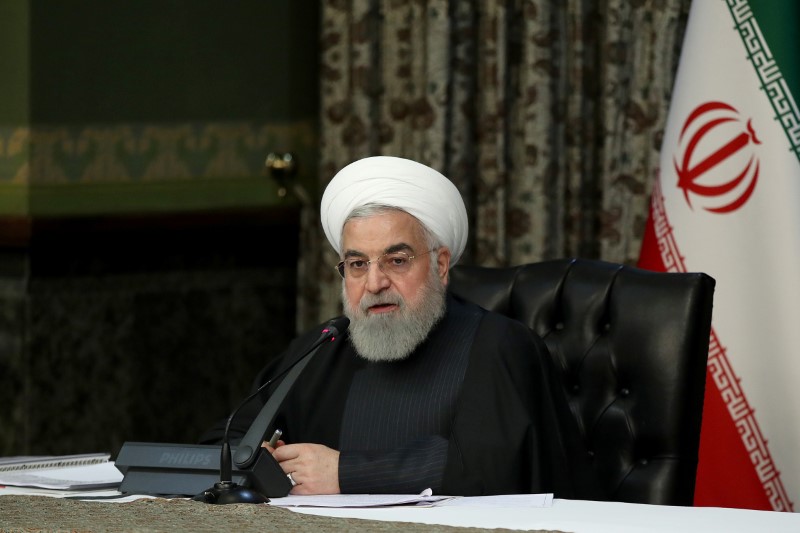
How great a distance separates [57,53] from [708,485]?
99.5 inches

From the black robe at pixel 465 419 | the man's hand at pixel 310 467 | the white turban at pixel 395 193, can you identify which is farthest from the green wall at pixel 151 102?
the man's hand at pixel 310 467

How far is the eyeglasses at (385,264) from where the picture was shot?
2.77 m

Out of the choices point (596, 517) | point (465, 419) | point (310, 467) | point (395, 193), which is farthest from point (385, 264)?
point (596, 517)

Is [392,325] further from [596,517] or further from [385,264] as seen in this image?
[596,517]

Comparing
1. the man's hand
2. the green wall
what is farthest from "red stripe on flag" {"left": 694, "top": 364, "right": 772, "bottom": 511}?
the green wall

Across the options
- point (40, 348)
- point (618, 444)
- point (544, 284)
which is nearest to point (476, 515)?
point (618, 444)

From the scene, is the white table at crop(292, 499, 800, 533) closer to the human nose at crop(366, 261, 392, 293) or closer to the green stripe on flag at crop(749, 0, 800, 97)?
the human nose at crop(366, 261, 392, 293)

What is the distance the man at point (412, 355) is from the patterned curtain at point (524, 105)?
181 centimetres

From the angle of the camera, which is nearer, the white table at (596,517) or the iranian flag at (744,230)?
the white table at (596,517)

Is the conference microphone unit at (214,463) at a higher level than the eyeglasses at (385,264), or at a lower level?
lower

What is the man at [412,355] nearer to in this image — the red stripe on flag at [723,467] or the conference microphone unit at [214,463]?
the conference microphone unit at [214,463]

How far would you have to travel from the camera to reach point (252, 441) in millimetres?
2229

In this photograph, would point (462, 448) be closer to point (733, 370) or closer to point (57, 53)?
point (733, 370)

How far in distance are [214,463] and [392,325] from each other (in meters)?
0.63
